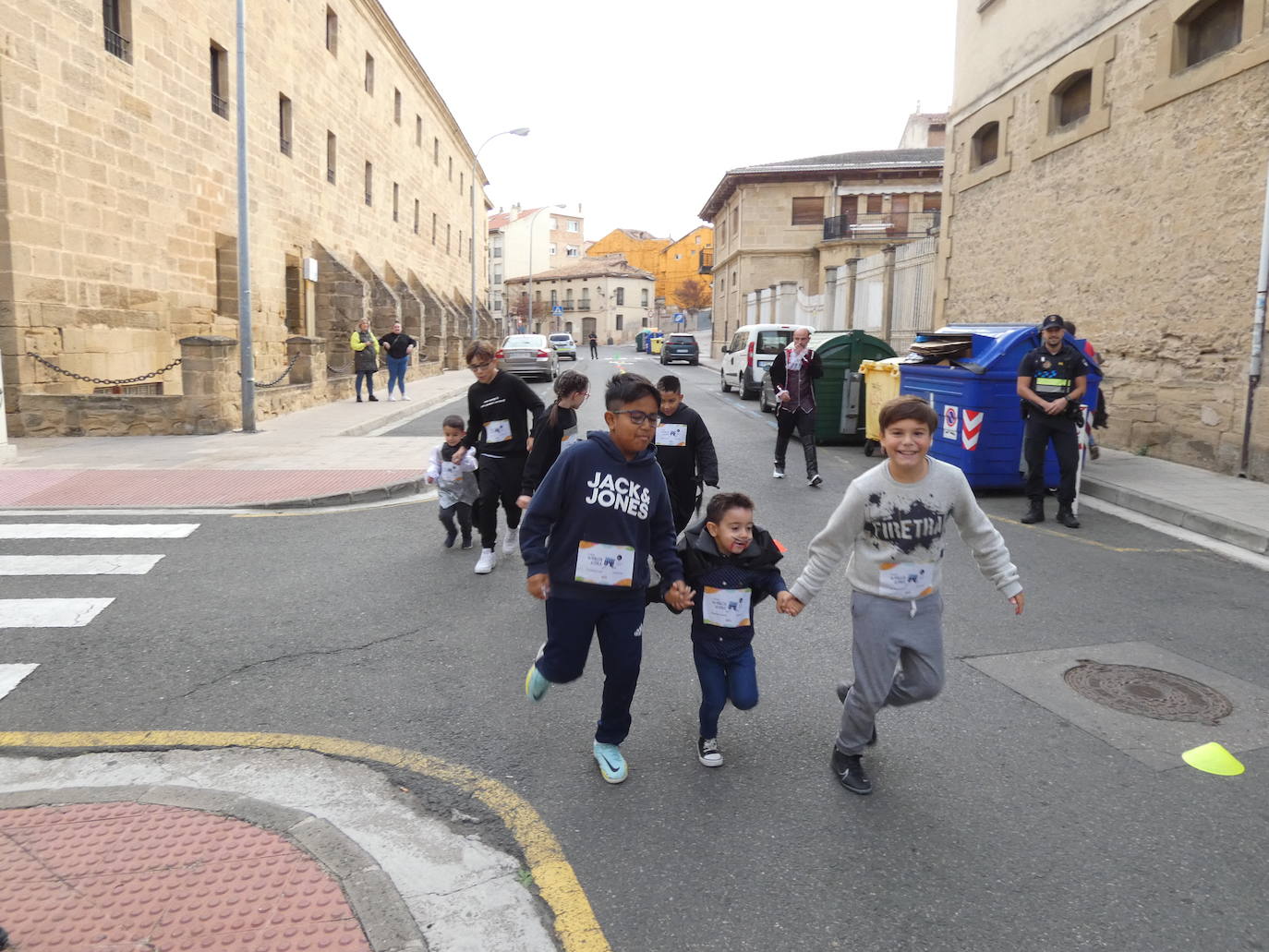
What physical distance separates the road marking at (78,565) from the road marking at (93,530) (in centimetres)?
68

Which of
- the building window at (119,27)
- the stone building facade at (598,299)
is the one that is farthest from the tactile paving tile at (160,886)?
the stone building facade at (598,299)

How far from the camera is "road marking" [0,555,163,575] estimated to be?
6.45 m

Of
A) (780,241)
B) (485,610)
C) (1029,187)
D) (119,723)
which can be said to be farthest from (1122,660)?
(780,241)

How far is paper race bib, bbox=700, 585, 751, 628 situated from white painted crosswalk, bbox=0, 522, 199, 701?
11.4 ft

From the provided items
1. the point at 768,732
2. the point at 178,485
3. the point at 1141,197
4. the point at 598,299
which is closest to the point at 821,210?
the point at 1141,197

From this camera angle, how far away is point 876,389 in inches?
490

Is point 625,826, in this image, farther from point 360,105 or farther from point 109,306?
point 360,105

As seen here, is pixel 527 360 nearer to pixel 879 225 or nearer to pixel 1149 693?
pixel 879 225

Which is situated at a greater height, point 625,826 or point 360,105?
point 360,105

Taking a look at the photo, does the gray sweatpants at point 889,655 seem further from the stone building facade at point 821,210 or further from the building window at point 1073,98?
the stone building facade at point 821,210

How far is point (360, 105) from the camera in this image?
91.9 feet

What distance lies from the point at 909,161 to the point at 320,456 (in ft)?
124

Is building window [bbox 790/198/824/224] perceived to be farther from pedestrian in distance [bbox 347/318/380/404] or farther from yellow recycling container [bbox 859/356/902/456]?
yellow recycling container [bbox 859/356/902/456]

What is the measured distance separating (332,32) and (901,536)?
2710cm
